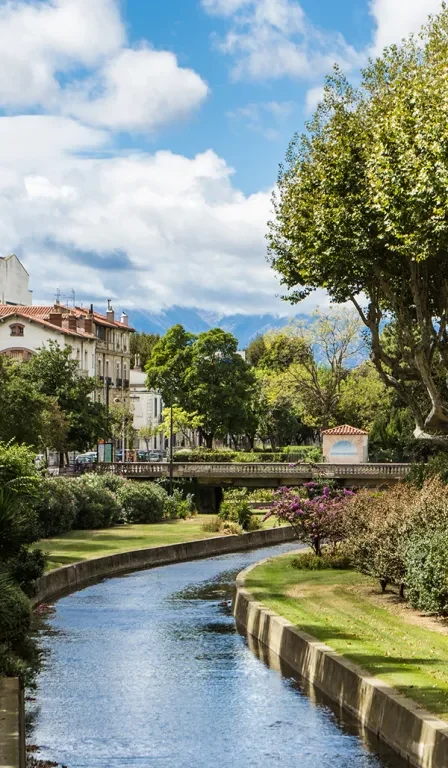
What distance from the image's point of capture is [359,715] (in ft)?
67.9

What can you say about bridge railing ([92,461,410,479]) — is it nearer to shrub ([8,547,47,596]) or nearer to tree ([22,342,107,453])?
tree ([22,342,107,453])

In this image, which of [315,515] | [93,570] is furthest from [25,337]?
[315,515]

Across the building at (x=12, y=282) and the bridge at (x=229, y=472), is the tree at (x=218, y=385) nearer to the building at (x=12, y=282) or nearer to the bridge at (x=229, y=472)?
the building at (x=12, y=282)

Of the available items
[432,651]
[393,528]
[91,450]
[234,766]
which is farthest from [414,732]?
[91,450]

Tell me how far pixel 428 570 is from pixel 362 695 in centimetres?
733

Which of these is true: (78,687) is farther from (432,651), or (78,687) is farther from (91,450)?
(91,450)

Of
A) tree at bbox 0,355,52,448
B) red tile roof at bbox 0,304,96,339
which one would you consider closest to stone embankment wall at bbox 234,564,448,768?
tree at bbox 0,355,52,448

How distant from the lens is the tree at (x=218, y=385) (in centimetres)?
12225

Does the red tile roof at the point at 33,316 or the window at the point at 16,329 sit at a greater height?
A: the red tile roof at the point at 33,316

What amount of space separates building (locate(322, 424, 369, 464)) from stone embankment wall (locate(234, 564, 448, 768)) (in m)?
55.1

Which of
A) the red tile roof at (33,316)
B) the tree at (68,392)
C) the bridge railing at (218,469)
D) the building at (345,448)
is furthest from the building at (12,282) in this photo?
the building at (345,448)

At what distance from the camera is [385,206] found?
3706cm

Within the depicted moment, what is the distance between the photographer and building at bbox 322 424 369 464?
8519cm

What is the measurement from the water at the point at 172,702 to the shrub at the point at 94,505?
25.7 metres
